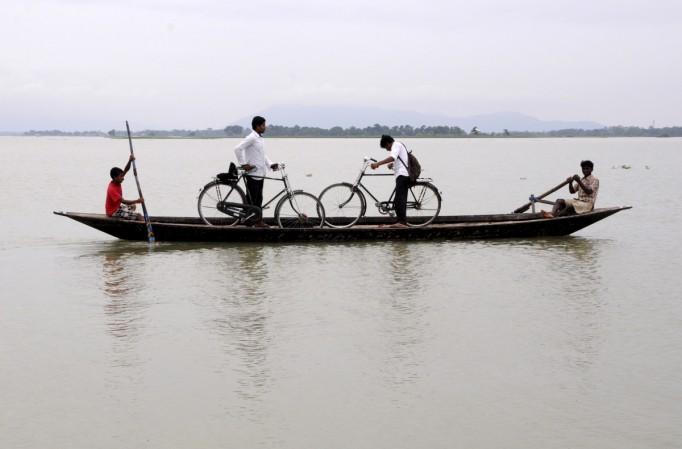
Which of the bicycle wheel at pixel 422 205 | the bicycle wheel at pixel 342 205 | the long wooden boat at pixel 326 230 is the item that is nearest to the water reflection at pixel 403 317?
the long wooden boat at pixel 326 230

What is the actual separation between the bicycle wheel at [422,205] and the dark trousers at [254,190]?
8.35 ft

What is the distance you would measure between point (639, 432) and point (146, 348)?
3974 mm

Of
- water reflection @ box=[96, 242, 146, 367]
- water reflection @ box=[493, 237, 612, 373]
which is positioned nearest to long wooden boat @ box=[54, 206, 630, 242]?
water reflection @ box=[493, 237, 612, 373]

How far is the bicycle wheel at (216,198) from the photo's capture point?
1382 cm

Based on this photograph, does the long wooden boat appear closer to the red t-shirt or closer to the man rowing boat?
the red t-shirt

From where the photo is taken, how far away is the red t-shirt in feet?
44.1

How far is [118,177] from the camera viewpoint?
1338 centimetres

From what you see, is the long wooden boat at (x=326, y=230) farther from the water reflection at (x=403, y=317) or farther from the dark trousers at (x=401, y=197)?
the water reflection at (x=403, y=317)

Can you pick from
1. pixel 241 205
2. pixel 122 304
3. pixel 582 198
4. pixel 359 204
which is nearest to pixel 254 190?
pixel 241 205

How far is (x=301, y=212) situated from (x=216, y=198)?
4.64 feet

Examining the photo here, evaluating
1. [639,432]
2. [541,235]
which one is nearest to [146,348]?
[639,432]

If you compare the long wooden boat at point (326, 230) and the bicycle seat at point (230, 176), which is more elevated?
the bicycle seat at point (230, 176)

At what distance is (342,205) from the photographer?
14.3 meters

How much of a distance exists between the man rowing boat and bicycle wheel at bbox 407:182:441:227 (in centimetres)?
198
